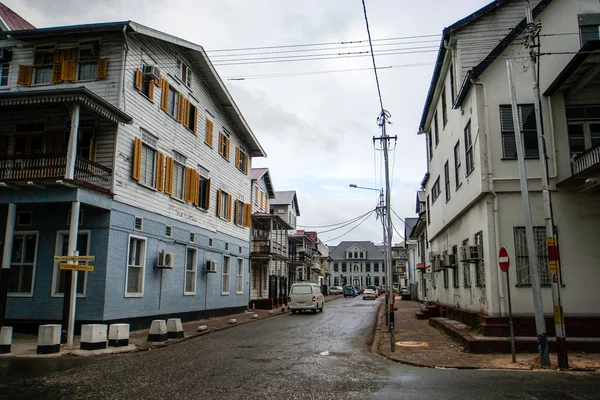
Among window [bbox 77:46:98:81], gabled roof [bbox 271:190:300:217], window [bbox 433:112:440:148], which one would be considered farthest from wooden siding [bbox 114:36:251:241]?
gabled roof [bbox 271:190:300:217]

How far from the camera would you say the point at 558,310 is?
1028cm

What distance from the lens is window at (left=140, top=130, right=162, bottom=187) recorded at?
17922 mm

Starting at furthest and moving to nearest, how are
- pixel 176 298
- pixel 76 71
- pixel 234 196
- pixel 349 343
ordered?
pixel 234 196, pixel 176 298, pixel 76 71, pixel 349 343

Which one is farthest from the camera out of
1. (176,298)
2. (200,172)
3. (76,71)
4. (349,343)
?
(200,172)

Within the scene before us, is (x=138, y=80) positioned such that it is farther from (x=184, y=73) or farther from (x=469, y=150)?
(x=469, y=150)

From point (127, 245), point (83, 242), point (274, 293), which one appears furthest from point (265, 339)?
point (274, 293)

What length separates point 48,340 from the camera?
11711mm

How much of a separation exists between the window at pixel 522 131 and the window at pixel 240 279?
17.9 meters

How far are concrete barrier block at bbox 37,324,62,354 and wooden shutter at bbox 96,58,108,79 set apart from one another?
8.88 metres

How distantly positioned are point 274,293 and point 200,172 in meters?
18.7

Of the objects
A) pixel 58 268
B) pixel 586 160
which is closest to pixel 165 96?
pixel 58 268

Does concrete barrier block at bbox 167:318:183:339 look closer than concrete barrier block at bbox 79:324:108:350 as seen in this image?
No

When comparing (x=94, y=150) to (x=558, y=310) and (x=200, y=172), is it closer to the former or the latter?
(x=200, y=172)

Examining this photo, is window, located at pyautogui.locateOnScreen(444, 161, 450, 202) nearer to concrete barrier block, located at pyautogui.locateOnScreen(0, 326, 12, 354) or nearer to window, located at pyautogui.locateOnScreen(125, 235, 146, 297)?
window, located at pyautogui.locateOnScreen(125, 235, 146, 297)
